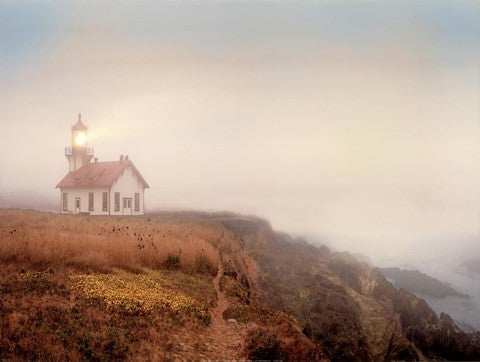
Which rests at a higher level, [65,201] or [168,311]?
[65,201]

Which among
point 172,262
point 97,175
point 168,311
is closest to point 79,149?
point 97,175

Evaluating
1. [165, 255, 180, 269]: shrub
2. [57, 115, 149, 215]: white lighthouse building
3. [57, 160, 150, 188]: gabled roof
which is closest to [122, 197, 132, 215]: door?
[57, 115, 149, 215]: white lighthouse building

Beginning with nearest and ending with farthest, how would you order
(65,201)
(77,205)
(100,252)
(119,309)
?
(119,309), (100,252), (77,205), (65,201)

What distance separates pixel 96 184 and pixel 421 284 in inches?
1499

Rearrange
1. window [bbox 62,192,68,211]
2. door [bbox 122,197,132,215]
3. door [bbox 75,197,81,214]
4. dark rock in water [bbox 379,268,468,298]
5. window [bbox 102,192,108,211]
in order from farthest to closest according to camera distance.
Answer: window [bbox 62,192,68,211]
door [bbox 75,197,81,214]
door [bbox 122,197,132,215]
window [bbox 102,192,108,211]
dark rock in water [bbox 379,268,468,298]

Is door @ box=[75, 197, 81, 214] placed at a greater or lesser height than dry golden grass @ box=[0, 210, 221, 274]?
greater

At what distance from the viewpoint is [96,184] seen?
44156 mm

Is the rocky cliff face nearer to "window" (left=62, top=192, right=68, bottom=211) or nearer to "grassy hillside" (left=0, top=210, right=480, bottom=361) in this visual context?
"grassy hillside" (left=0, top=210, right=480, bottom=361)

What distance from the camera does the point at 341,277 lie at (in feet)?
111

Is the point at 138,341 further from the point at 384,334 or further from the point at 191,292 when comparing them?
the point at 384,334

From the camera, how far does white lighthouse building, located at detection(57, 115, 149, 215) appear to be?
1746 inches

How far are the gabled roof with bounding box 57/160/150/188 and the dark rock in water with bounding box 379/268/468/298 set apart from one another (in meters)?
32.1

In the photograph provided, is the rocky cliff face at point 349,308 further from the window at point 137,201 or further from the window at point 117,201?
the window at point 117,201

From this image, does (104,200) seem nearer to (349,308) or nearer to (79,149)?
(79,149)
